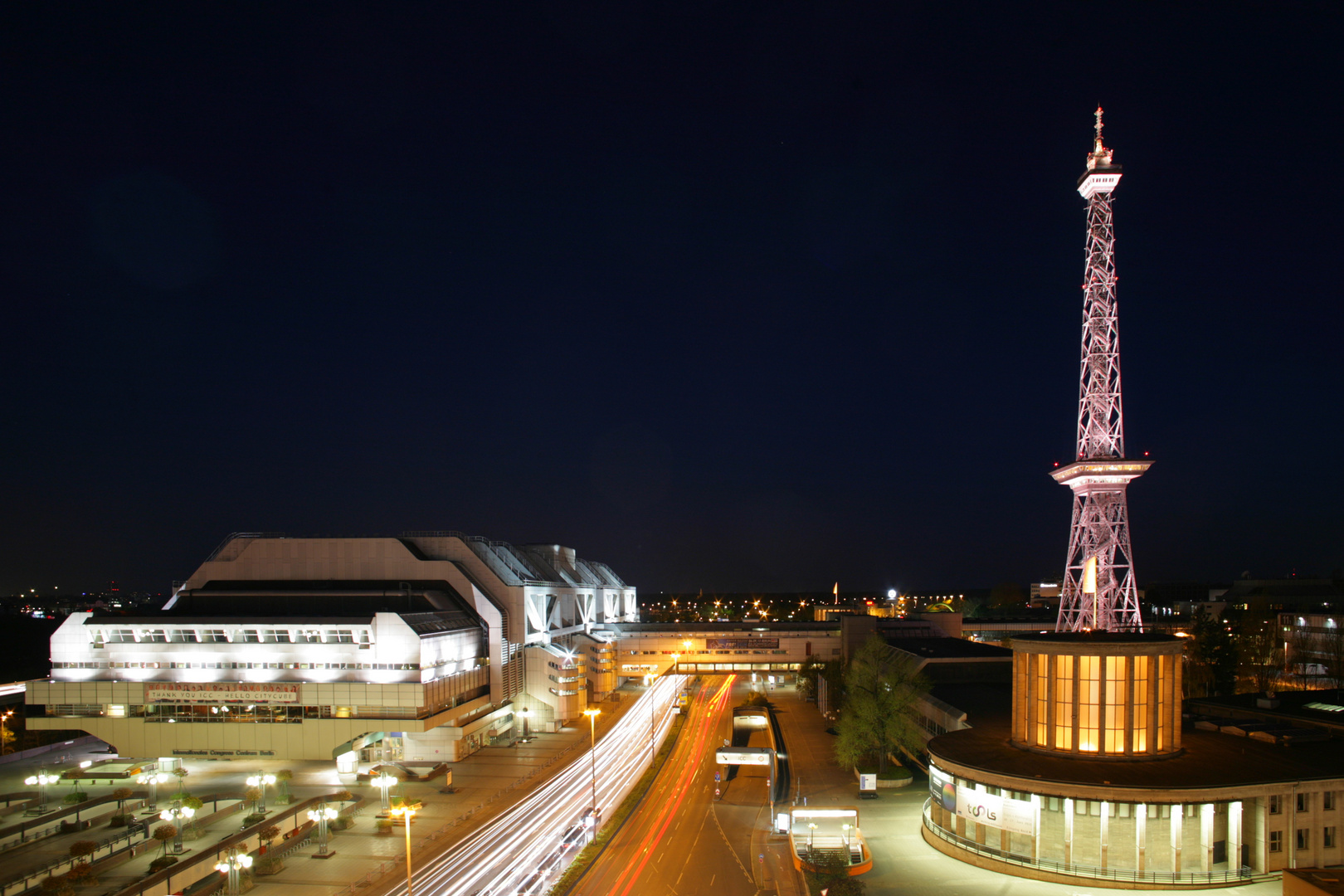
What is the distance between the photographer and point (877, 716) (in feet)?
187

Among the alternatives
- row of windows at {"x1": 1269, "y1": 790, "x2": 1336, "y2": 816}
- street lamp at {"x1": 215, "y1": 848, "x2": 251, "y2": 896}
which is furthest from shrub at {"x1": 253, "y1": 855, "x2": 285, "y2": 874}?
row of windows at {"x1": 1269, "y1": 790, "x2": 1336, "y2": 816}

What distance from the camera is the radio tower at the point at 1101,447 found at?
3410 inches

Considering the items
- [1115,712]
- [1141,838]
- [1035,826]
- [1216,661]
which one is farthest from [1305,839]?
[1216,661]

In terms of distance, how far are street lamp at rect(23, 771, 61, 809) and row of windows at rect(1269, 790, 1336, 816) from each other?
72072mm

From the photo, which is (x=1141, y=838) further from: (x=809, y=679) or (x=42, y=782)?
(x=42, y=782)

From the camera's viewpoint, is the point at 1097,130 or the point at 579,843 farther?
the point at 1097,130

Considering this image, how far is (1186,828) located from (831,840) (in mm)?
16309

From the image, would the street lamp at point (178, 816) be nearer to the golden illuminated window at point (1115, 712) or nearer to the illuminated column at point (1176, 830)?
the golden illuminated window at point (1115, 712)

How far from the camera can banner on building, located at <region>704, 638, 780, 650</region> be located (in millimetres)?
115525

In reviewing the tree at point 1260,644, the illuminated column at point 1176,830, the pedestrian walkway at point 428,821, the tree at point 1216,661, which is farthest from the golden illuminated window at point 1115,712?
the tree at point 1260,644

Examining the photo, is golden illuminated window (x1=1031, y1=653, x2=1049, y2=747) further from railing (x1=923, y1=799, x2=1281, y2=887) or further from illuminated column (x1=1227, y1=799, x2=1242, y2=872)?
illuminated column (x1=1227, y1=799, x2=1242, y2=872)

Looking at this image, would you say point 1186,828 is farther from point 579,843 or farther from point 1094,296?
point 1094,296

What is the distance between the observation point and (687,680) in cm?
11062

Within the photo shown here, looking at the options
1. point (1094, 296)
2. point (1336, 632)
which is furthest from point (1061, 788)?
point (1336, 632)
